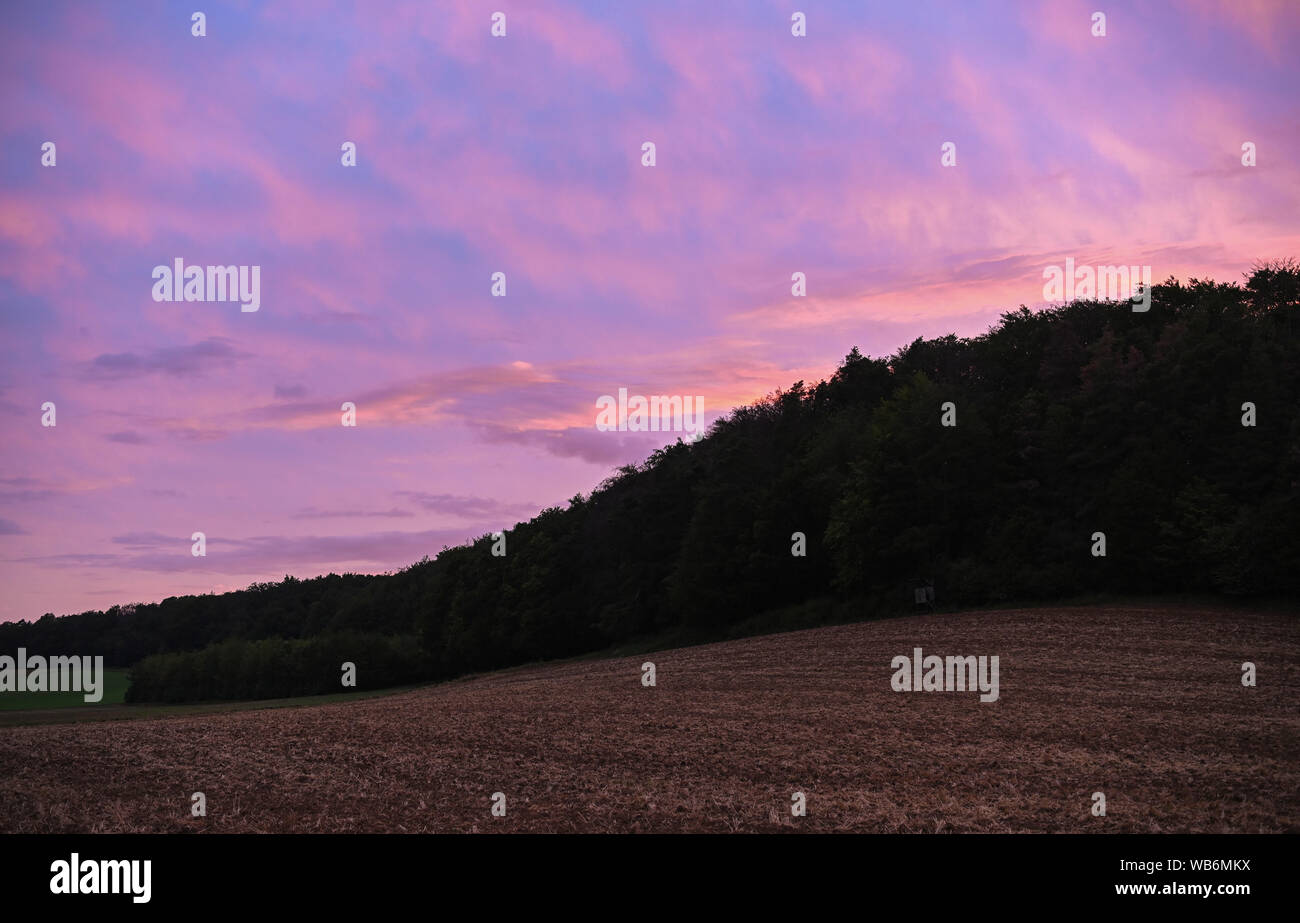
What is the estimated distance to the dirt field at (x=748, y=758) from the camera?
53.4ft

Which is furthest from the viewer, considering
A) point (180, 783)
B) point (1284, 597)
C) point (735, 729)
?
point (1284, 597)

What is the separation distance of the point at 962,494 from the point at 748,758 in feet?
151

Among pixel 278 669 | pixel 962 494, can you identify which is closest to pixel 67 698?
Answer: pixel 278 669

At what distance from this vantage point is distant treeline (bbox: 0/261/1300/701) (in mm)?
53125

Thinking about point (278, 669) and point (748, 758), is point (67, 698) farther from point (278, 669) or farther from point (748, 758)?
point (748, 758)

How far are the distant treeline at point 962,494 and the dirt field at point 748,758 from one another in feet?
48.5

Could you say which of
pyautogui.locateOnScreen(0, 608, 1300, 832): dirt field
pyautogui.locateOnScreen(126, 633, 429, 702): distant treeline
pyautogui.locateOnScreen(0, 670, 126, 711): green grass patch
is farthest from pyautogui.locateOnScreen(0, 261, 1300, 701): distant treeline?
pyautogui.locateOnScreen(0, 670, 126, 711): green grass patch

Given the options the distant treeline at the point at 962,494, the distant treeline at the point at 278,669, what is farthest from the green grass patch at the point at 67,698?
the distant treeline at the point at 962,494

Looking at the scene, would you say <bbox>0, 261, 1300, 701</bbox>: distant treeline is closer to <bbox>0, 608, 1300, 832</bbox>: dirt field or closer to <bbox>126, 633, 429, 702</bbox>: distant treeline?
<bbox>126, 633, 429, 702</bbox>: distant treeline

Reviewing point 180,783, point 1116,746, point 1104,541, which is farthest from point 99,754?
point 1104,541
